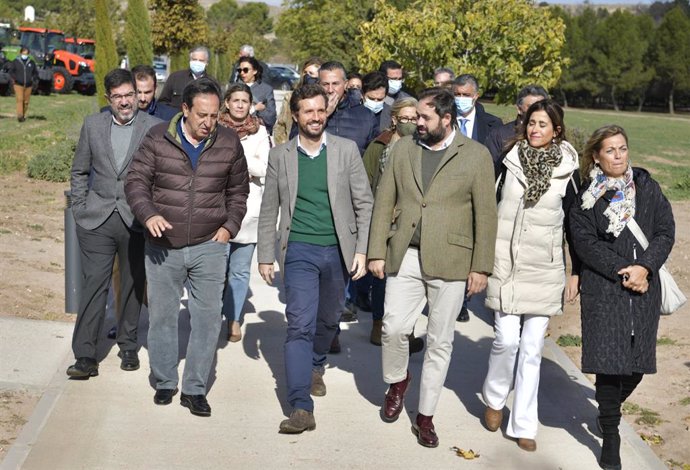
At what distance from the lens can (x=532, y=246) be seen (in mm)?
6141

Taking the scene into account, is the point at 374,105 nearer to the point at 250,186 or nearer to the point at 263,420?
the point at 250,186

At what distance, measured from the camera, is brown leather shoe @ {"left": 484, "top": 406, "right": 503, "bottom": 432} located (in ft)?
20.9

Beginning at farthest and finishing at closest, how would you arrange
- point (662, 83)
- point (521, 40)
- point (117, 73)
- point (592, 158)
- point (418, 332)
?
point (662, 83) → point (521, 40) → point (418, 332) → point (117, 73) → point (592, 158)

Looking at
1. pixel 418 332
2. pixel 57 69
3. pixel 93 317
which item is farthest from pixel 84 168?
pixel 57 69

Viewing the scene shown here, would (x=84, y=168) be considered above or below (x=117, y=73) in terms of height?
below

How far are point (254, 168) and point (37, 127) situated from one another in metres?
20.3

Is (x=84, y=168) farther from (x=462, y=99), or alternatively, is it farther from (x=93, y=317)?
(x=462, y=99)

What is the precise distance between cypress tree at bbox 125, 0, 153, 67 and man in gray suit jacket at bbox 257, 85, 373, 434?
25.5 m

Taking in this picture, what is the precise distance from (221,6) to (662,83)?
7330 centimetres

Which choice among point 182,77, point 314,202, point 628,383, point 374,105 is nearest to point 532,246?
point 628,383

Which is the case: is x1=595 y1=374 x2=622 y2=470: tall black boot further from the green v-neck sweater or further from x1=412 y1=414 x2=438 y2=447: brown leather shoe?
the green v-neck sweater

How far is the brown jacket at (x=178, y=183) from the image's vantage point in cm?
633

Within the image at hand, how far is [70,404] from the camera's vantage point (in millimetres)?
6523

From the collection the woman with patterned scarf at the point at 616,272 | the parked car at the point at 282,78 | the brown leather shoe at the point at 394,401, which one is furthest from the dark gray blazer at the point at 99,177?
the parked car at the point at 282,78
